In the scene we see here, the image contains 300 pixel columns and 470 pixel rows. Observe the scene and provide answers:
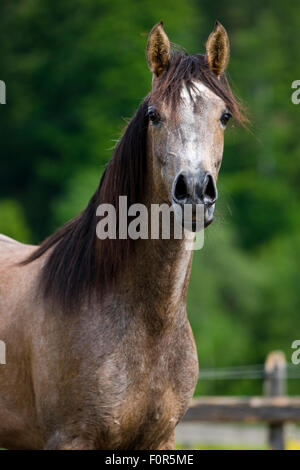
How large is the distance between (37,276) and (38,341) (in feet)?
1.48

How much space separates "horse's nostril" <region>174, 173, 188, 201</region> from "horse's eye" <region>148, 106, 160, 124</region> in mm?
439

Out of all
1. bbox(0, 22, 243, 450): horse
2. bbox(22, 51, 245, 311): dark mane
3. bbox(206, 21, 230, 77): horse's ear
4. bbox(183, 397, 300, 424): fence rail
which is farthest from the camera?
bbox(183, 397, 300, 424): fence rail

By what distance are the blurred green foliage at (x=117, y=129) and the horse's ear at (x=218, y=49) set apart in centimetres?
1865

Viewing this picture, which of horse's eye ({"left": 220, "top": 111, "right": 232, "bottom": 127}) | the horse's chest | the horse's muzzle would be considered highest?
horse's eye ({"left": 220, "top": 111, "right": 232, "bottom": 127})

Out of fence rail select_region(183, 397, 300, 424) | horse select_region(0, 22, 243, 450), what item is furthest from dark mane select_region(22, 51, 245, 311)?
fence rail select_region(183, 397, 300, 424)

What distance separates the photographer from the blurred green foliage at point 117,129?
85.8ft

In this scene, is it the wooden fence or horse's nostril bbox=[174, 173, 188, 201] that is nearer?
horse's nostril bbox=[174, 173, 188, 201]

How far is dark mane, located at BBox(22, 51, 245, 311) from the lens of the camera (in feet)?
14.7

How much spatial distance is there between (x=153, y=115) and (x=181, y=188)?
0.50 meters

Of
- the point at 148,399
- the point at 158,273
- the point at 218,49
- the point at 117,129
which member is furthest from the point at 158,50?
the point at 117,129

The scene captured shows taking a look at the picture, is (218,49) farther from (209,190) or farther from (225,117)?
(209,190)

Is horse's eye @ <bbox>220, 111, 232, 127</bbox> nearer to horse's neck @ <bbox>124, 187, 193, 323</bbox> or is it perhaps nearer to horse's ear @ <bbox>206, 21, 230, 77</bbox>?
horse's ear @ <bbox>206, 21, 230, 77</bbox>

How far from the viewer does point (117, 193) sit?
458 centimetres

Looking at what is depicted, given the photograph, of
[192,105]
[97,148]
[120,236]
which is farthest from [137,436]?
[97,148]
